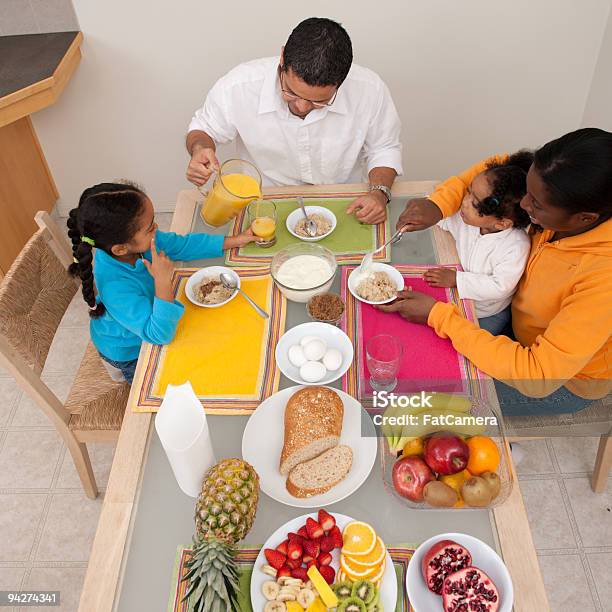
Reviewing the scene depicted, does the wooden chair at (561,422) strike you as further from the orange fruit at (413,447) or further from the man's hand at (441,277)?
the orange fruit at (413,447)

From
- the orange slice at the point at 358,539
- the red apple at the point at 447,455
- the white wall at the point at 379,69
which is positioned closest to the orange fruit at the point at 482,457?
the red apple at the point at 447,455

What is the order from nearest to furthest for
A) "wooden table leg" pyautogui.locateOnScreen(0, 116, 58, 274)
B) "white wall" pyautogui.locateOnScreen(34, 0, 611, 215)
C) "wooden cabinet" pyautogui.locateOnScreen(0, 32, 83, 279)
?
"wooden cabinet" pyautogui.locateOnScreen(0, 32, 83, 279)
"white wall" pyautogui.locateOnScreen(34, 0, 611, 215)
"wooden table leg" pyautogui.locateOnScreen(0, 116, 58, 274)

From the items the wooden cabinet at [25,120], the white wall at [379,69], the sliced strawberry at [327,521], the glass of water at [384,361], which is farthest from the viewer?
the white wall at [379,69]

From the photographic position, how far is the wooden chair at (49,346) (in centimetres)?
143

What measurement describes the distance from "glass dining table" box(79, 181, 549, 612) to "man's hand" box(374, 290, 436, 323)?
345 mm

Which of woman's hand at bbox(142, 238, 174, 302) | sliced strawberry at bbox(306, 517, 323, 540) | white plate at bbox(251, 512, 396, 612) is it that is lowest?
white plate at bbox(251, 512, 396, 612)

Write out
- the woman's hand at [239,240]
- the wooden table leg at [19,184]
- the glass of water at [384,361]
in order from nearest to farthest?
1. the glass of water at [384,361]
2. the woman's hand at [239,240]
3. the wooden table leg at [19,184]

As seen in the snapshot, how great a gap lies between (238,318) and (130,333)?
0.35 meters

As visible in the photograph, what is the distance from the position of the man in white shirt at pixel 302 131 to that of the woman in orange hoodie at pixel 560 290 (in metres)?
0.46

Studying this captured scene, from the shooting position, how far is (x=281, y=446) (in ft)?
3.79

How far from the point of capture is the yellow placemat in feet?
4.08

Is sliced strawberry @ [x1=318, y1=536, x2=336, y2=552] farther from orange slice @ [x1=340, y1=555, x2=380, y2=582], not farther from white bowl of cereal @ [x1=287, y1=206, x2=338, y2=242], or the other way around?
white bowl of cereal @ [x1=287, y1=206, x2=338, y2=242]

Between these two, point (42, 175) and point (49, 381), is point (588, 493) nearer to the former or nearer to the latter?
point (49, 381)

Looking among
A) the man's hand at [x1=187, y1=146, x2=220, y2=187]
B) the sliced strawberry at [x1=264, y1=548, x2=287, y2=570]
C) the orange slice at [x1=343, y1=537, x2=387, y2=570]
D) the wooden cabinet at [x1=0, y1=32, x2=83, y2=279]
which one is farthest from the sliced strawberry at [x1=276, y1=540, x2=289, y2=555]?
the wooden cabinet at [x1=0, y1=32, x2=83, y2=279]
